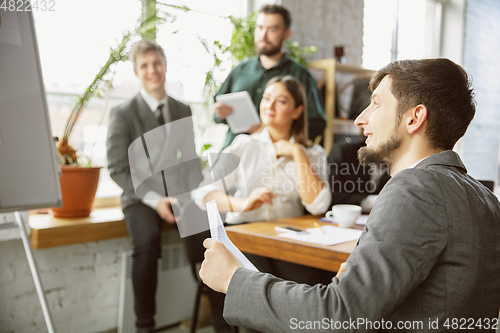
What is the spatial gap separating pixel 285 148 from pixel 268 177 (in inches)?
6.4

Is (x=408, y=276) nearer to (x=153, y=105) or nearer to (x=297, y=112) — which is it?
(x=297, y=112)

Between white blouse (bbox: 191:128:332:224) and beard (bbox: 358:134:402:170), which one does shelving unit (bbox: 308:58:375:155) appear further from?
beard (bbox: 358:134:402:170)

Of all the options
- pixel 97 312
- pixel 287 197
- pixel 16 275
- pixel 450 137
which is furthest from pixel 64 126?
pixel 450 137

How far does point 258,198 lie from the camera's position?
1.69m

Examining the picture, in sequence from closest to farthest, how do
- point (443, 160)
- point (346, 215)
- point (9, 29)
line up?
1. point (443, 160)
2. point (9, 29)
3. point (346, 215)

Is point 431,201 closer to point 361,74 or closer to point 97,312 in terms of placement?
point 97,312

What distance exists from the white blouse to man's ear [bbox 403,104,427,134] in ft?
3.43

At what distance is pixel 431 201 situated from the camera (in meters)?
0.71

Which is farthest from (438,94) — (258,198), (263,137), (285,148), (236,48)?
(236,48)

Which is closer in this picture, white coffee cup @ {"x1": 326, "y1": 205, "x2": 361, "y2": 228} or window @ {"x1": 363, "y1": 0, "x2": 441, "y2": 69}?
white coffee cup @ {"x1": 326, "y1": 205, "x2": 361, "y2": 228}

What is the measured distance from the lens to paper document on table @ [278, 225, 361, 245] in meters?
1.33

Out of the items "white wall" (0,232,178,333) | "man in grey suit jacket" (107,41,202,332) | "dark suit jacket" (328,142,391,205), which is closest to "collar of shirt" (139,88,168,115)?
"man in grey suit jacket" (107,41,202,332)

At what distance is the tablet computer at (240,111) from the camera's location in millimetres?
2348

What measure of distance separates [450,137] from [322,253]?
1.75ft
